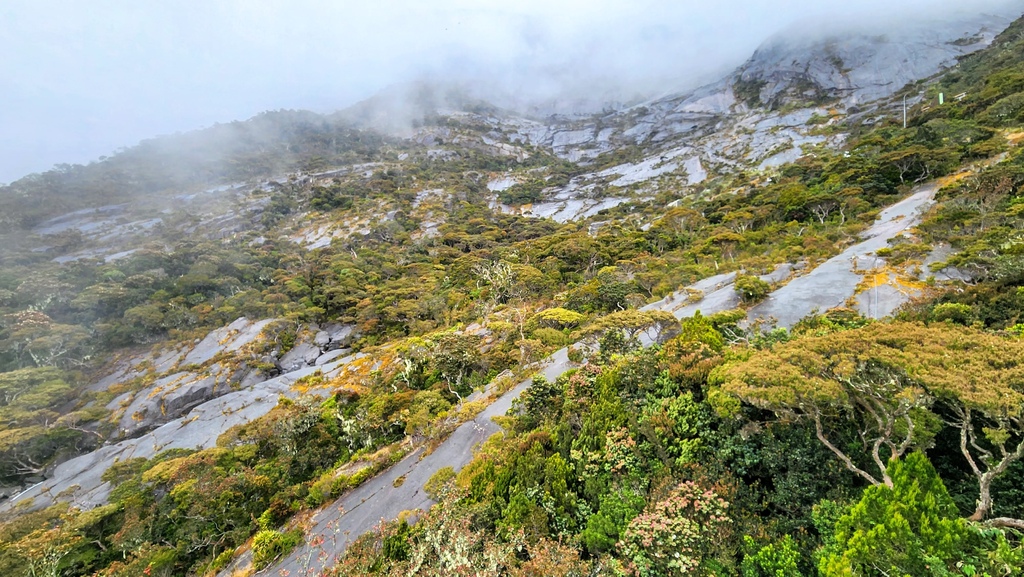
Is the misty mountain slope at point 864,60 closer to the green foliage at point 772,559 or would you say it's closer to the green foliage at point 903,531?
the green foliage at point 903,531

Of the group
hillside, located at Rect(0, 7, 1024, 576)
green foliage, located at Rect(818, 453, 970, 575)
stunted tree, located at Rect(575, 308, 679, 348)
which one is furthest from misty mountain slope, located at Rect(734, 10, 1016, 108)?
green foliage, located at Rect(818, 453, 970, 575)

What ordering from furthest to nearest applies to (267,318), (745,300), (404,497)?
(267,318) → (745,300) → (404,497)

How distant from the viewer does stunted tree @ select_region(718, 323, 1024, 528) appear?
4910 mm

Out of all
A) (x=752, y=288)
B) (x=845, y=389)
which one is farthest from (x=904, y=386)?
(x=752, y=288)

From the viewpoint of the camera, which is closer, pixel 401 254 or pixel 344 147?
pixel 401 254

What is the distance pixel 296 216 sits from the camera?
212ft

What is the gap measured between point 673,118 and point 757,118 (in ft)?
98.7

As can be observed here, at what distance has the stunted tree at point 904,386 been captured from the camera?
491 cm

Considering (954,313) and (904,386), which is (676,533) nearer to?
(904,386)

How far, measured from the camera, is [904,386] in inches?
228

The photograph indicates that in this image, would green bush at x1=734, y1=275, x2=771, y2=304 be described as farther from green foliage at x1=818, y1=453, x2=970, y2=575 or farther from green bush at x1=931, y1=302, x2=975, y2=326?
green foliage at x1=818, y1=453, x2=970, y2=575

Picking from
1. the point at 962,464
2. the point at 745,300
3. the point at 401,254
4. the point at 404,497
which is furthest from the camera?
the point at 401,254

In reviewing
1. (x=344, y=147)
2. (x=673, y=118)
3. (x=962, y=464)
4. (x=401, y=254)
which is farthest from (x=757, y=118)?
(x=344, y=147)

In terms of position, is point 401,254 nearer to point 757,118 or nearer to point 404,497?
point 404,497
